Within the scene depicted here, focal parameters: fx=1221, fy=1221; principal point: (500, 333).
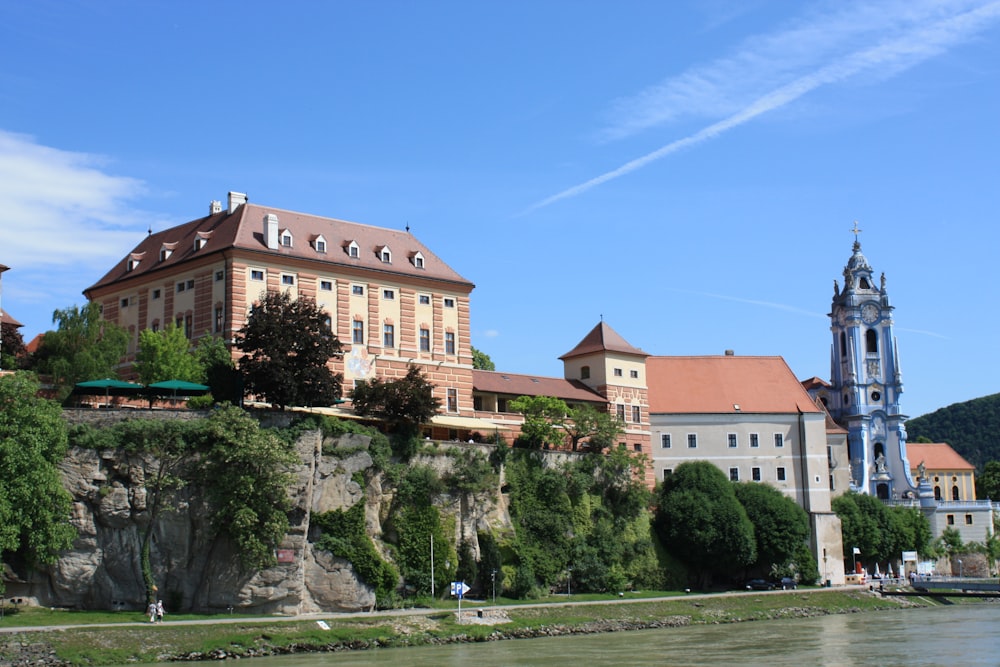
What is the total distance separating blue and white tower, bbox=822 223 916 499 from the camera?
12950 centimetres

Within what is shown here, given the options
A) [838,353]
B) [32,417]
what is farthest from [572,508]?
[838,353]

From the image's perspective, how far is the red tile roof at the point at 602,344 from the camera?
300 feet

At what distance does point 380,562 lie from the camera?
206 feet

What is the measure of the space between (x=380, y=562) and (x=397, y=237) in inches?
1029

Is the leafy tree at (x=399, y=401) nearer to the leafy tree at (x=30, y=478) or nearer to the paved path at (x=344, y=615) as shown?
the paved path at (x=344, y=615)

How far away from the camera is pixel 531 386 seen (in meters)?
86.9

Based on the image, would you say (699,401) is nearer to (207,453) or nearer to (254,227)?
(254,227)

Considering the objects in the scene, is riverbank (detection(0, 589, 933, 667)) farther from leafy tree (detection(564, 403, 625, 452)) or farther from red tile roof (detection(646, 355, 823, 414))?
red tile roof (detection(646, 355, 823, 414))

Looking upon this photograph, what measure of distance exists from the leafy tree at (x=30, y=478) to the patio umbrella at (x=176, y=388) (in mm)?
6306

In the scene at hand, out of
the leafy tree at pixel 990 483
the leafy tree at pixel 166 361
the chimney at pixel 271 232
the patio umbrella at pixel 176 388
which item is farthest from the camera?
the leafy tree at pixel 990 483

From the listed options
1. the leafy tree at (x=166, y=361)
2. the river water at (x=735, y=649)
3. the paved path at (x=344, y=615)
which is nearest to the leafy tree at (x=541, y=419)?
the paved path at (x=344, y=615)

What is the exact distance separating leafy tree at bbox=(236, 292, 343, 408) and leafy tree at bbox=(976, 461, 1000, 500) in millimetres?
106233

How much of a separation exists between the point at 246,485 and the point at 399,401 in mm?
12799

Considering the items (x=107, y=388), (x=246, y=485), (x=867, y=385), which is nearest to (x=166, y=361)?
(x=107, y=388)
